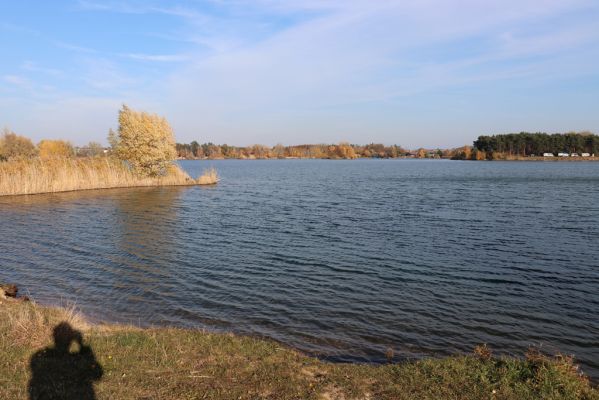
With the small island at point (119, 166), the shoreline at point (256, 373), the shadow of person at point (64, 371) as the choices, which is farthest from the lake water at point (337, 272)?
the small island at point (119, 166)

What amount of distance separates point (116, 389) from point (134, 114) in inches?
2147

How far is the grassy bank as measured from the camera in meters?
7.41

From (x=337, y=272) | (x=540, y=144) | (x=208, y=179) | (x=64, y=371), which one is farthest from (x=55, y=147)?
(x=540, y=144)

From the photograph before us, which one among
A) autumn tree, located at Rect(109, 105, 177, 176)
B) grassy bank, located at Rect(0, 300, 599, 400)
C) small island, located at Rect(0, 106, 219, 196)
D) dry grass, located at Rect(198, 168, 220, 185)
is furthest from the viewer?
dry grass, located at Rect(198, 168, 220, 185)

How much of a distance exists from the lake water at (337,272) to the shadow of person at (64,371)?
4.15 meters

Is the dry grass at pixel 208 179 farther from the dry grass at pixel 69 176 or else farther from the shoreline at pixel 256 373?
the shoreline at pixel 256 373

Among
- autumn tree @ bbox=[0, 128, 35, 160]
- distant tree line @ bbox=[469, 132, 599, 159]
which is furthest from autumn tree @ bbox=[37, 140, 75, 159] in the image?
distant tree line @ bbox=[469, 132, 599, 159]

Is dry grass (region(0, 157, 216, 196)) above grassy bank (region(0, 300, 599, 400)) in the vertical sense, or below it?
above

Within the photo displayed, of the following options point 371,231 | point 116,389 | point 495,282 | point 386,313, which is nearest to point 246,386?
point 116,389

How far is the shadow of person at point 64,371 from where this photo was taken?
23.2 feet

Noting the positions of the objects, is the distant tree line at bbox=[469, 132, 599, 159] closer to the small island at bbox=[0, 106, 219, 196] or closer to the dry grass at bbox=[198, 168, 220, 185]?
the dry grass at bbox=[198, 168, 220, 185]

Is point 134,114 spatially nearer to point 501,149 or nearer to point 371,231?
point 371,231

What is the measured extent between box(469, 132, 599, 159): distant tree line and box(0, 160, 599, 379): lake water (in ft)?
423

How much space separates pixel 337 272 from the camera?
1823cm
